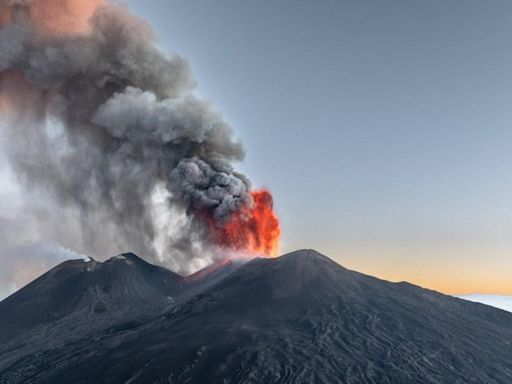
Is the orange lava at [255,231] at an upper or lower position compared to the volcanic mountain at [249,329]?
upper

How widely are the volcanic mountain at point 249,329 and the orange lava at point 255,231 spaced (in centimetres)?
457

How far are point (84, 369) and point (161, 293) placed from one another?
33.0m

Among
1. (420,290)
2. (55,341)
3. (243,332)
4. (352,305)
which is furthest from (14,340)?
(420,290)

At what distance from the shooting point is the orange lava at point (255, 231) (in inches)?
3204

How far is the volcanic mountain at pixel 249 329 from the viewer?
47562mm

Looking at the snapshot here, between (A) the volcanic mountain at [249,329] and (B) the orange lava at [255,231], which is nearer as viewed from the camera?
(A) the volcanic mountain at [249,329]

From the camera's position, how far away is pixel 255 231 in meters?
85.1

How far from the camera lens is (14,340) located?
221 feet

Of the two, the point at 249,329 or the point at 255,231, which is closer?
the point at 249,329

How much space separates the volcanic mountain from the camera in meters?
47.6

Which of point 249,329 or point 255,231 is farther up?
point 255,231

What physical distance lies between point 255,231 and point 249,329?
31.3 meters

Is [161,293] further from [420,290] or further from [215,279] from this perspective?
[420,290]

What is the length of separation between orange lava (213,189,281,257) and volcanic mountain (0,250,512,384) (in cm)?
457
